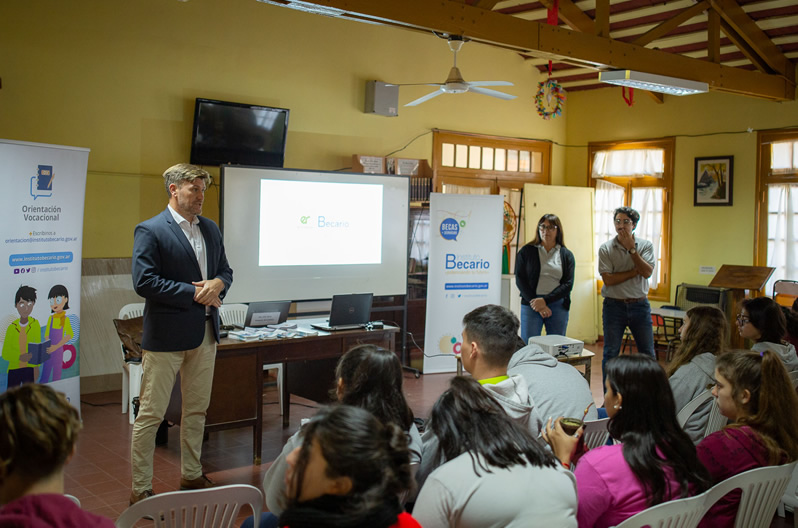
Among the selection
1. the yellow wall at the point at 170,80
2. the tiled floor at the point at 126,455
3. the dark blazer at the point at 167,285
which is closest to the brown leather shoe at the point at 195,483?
the tiled floor at the point at 126,455

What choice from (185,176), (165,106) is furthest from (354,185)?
(185,176)

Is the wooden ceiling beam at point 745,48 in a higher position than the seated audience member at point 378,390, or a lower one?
higher

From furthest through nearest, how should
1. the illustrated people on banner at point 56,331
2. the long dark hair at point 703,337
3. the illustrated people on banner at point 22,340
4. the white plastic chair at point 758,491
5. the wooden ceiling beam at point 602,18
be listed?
the wooden ceiling beam at point 602,18 → the illustrated people on banner at point 56,331 → the illustrated people on banner at point 22,340 → the long dark hair at point 703,337 → the white plastic chair at point 758,491

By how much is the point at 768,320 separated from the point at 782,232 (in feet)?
15.3

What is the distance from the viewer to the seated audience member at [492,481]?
165 cm

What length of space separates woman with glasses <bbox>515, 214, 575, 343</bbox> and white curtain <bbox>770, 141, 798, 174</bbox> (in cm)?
340

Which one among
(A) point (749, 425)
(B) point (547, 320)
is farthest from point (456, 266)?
(A) point (749, 425)

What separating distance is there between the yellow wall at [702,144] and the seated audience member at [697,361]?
16.9 ft

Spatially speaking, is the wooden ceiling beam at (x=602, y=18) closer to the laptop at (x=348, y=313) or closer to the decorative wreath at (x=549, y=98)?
the decorative wreath at (x=549, y=98)

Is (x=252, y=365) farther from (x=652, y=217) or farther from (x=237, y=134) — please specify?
(x=652, y=217)

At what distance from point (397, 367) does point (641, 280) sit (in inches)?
151

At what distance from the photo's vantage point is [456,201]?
704 centimetres

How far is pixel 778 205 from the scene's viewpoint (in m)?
7.82

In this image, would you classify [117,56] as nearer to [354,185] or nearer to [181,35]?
[181,35]
